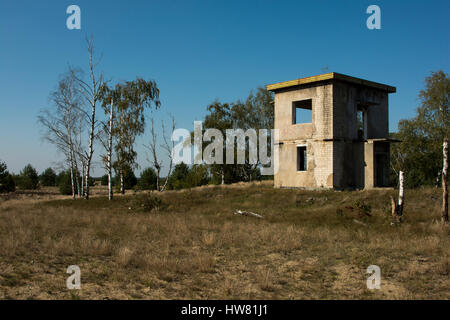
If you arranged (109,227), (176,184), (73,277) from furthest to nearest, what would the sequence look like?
(176,184) → (109,227) → (73,277)

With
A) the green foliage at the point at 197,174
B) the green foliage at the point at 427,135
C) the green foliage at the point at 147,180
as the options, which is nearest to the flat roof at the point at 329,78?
the green foliage at the point at 427,135

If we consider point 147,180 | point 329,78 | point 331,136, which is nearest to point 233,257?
point 331,136

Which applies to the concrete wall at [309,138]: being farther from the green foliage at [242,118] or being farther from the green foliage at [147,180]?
the green foliage at [147,180]

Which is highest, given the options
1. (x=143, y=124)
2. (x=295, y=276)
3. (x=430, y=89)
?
(x=430, y=89)

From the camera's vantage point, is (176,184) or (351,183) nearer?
(351,183)

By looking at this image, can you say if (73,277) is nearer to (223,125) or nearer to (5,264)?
(5,264)

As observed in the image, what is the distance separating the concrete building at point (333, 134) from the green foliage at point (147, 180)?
26.9 meters

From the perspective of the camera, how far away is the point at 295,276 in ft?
24.3

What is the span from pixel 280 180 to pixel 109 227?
14.0 m

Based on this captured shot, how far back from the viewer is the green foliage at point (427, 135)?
3091 cm

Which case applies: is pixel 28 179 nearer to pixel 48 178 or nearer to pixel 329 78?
pixel 48 178

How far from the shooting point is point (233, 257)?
916 cm

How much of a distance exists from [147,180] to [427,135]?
1319 inches
